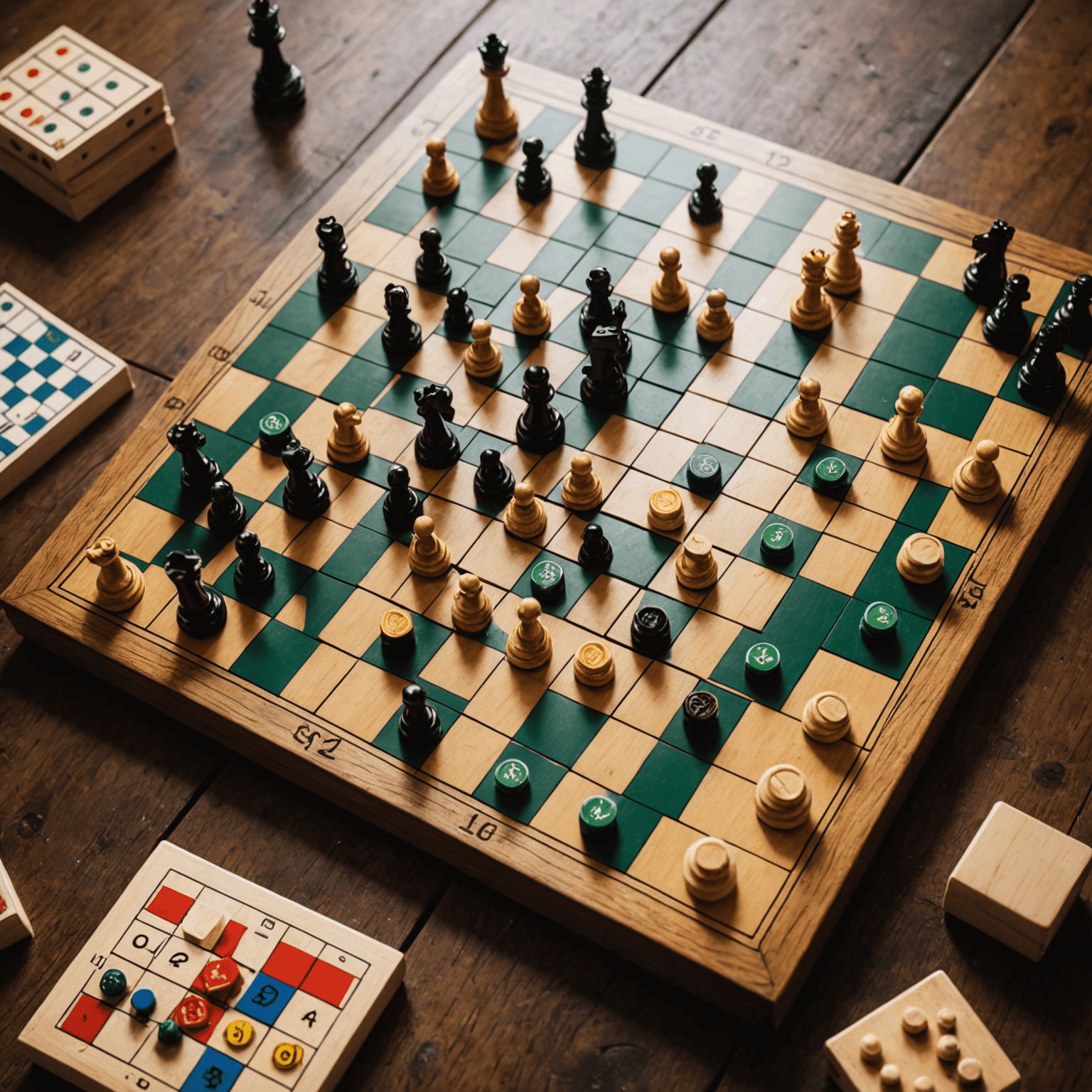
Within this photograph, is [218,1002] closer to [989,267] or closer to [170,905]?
[170,905]

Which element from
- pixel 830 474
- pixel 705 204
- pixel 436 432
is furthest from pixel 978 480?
pixel 436 432

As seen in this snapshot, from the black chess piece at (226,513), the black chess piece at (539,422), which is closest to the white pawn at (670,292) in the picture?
the black chess piece at (539,422)

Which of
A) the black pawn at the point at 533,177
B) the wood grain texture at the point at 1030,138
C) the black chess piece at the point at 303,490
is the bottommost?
the black chess piece at the point at 303,490

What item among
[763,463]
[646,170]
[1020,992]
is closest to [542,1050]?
[1020,992]

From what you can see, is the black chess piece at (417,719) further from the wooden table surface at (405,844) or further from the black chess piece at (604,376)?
the black chess piece at (604,376)

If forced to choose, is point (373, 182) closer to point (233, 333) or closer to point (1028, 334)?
point (233, 333)

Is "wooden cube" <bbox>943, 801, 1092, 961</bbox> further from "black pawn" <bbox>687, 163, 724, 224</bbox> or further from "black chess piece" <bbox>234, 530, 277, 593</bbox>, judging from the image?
"black pawn" <bbox>687, 163, 724, 224</bbox>
